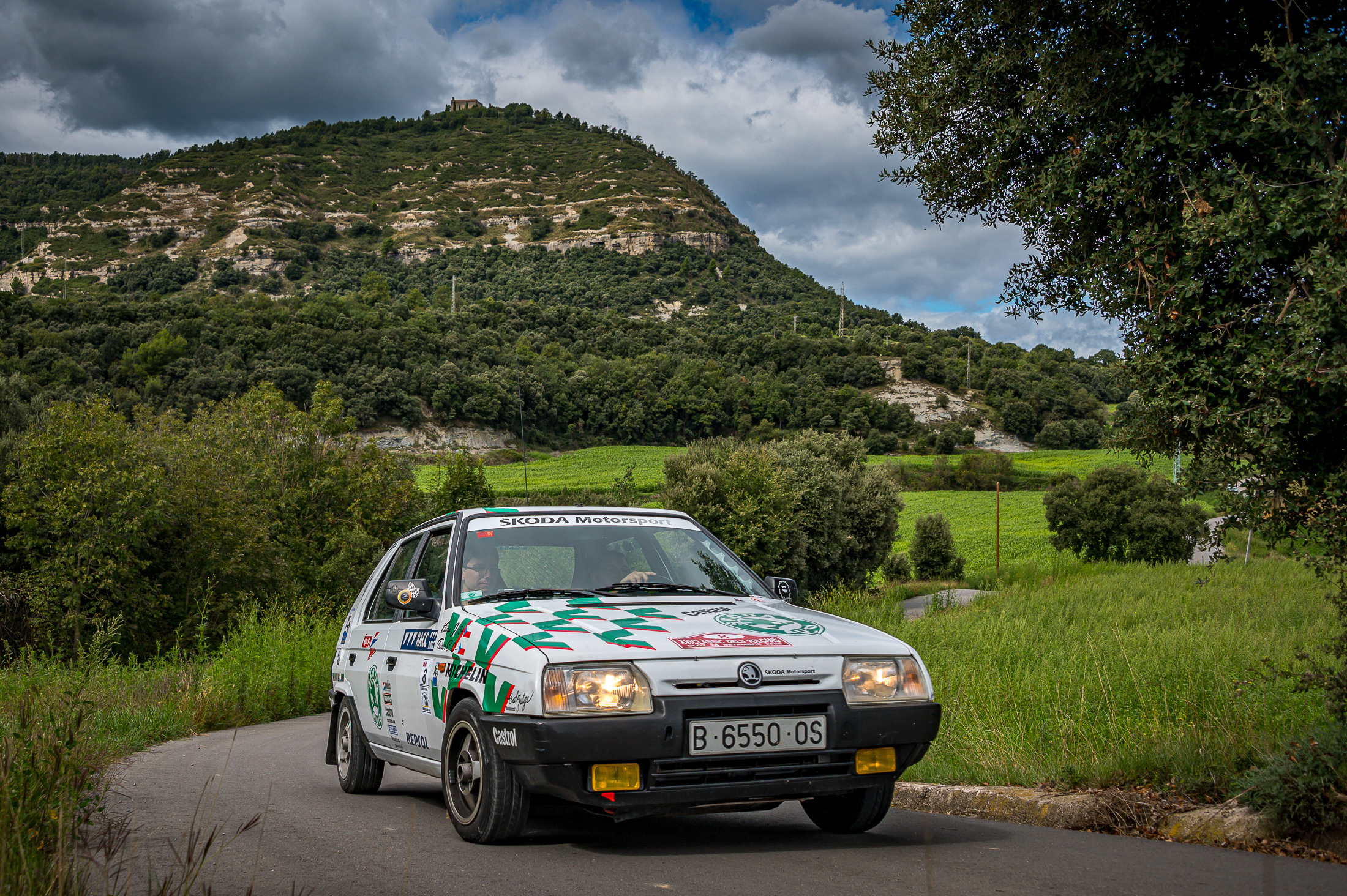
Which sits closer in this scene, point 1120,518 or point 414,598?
point 414,598

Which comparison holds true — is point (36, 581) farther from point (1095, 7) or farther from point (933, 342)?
point (933, 342)

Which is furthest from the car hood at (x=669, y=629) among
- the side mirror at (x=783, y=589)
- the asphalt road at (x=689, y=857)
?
the asphalt road at (x=689, y=857)

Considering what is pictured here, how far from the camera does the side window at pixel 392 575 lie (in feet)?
23.3

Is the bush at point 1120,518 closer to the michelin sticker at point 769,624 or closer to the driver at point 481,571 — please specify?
the michelin sticker at point 769,624

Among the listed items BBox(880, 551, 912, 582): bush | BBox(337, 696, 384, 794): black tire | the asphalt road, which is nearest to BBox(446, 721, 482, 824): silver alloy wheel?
the asphalt road

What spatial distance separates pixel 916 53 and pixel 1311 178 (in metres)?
3.89

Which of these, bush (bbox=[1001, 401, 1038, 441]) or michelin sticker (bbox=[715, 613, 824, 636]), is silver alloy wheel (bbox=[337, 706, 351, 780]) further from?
bush (bbox=[1001, 401, 1038, 441])

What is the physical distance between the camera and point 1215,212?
17.7ft

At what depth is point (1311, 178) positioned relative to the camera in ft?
16.1

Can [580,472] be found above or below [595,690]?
below

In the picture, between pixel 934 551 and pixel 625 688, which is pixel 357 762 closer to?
pixel 625 688

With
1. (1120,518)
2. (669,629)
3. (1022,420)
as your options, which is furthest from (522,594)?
(1022,420)

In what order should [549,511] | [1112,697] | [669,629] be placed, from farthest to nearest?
[1112,697], [549,511], [669,629]

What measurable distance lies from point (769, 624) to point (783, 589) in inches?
55.3
